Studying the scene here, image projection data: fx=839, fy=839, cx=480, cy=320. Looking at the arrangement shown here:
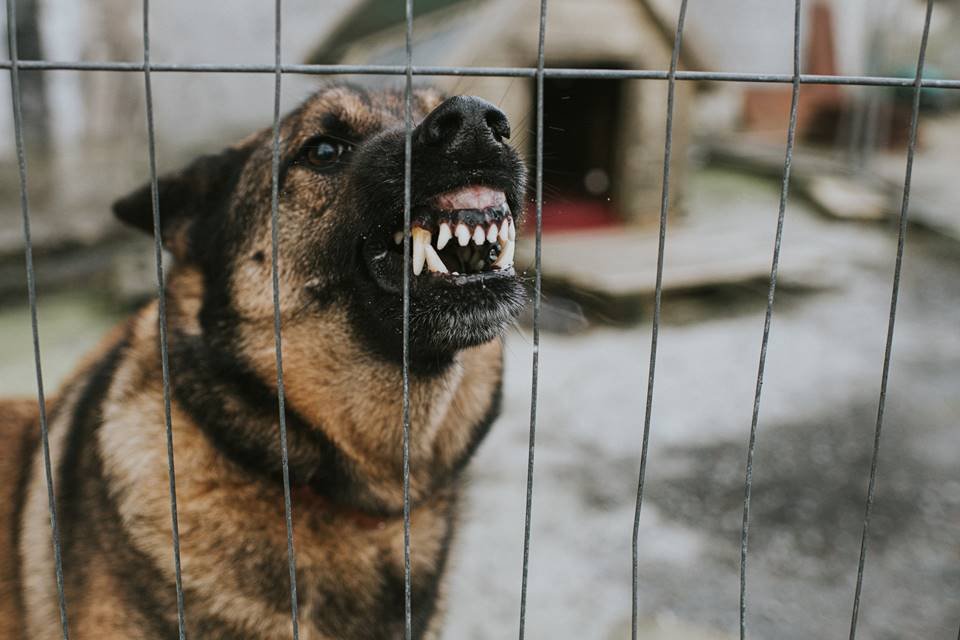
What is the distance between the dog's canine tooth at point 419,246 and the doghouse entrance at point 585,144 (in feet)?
18.3

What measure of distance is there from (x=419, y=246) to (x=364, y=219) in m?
0.25

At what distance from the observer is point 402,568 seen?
206 centimetres

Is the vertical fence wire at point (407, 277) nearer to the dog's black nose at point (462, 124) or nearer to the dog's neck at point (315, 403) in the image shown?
the dog's black nose at point (462, 124)

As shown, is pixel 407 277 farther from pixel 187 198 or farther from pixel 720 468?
pixel 720 468

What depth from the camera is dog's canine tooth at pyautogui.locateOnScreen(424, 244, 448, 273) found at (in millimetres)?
1686

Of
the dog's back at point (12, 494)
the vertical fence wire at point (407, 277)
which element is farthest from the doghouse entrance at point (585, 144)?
the vertical fence wire at point (407, 277)

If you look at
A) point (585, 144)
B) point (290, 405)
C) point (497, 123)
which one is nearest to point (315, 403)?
point (290, 405)

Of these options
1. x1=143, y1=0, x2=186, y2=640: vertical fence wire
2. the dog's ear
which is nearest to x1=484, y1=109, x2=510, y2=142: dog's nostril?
x1=143, y1=0, x2=186, y2=640: vertical fence wire

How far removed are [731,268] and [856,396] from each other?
71.4 inches

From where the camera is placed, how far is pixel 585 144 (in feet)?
27.3

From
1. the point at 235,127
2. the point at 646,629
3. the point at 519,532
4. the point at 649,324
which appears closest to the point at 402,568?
the point at 646,629

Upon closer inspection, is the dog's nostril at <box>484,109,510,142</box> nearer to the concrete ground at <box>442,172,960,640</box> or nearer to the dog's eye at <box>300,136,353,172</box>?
the dog's eye at <box>300,136,353,172</box>

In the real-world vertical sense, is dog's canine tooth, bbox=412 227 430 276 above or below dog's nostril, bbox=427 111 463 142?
below

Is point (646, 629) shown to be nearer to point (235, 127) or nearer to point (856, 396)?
point (856, 396)
